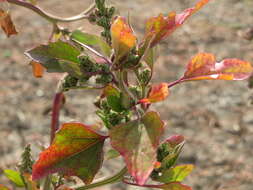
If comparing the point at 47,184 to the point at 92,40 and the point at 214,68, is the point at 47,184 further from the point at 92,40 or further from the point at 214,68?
the point at 214,68

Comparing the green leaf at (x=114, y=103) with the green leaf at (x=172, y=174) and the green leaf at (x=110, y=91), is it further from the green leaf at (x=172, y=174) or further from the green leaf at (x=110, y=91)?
the green leaf at (x=172, y=174)

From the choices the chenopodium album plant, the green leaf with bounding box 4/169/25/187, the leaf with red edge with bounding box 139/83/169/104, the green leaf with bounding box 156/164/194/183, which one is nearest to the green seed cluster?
the chenopodium album plant

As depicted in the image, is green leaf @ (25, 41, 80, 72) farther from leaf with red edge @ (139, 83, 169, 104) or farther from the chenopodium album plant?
leaf with red edge @ (139, 83, 169, 104)

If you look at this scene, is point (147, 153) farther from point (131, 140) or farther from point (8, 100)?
point (8, 100)

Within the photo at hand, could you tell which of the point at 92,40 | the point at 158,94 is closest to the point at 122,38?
the point at 158,94

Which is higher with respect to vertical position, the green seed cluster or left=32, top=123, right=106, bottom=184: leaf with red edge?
the green seed cluster

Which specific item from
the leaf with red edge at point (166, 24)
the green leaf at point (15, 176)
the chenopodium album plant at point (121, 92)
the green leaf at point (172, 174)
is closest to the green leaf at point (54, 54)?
the chenopodium album plant at point (121, 92)
